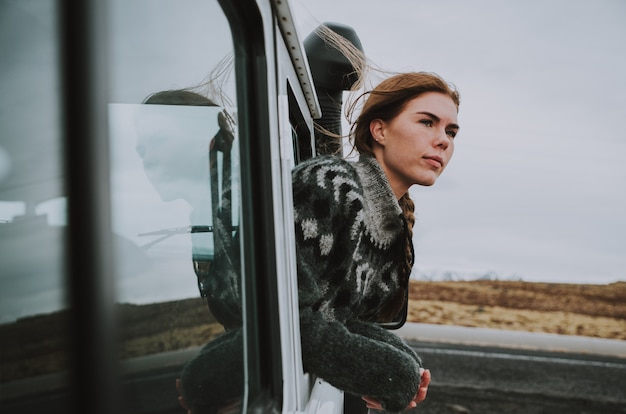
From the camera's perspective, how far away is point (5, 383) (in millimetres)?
480

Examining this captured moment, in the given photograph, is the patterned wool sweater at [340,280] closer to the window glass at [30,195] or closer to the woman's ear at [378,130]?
the woman's ear at [378,130]

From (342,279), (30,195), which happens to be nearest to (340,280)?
(342,279)

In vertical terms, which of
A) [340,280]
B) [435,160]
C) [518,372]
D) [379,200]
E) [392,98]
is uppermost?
[392,98]

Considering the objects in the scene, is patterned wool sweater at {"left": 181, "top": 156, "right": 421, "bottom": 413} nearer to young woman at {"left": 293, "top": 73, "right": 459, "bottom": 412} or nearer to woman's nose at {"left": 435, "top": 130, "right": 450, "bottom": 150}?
young woman at {"left": 293, "top": 73, "right": 459, "bottom": 412}

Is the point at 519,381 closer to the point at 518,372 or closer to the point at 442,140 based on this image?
the point at 518,372

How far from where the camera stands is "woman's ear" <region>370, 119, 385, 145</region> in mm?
1721

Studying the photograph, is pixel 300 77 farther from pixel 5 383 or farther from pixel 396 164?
pixel 5 383

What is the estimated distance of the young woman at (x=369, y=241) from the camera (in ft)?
4.19

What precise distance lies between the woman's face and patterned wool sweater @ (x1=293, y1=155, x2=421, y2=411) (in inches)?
9.1

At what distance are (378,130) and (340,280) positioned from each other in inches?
22.7

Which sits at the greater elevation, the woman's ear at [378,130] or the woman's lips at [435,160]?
the woman's ear at [378,130]

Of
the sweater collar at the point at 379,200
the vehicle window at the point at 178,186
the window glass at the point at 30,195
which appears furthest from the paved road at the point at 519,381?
the window glass at the point at 30,195

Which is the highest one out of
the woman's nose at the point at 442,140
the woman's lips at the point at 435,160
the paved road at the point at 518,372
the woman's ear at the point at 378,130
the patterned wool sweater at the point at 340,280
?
the woman's ear at the point at 378,130

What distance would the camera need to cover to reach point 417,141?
1.66 metres
